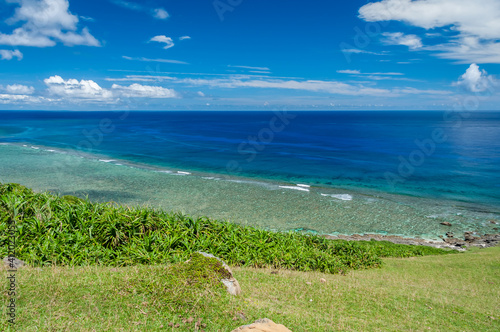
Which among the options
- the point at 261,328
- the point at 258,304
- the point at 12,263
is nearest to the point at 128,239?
the point at 12,263

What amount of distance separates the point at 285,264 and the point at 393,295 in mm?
4564

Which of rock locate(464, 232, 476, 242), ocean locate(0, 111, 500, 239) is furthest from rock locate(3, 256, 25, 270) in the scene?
rock locate(464, 232, 476, 242)

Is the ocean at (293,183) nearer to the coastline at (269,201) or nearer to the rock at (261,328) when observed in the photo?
the coastline at (269,201)

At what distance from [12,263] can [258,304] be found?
25.0ft

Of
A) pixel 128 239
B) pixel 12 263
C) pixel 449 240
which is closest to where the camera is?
pixel 12 263

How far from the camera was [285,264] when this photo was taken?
1424 cm

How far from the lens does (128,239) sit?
12.7 meters

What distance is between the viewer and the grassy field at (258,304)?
7.13m

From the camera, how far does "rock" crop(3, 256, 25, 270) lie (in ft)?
31.8

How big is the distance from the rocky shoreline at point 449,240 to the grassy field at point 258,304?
1440 cm

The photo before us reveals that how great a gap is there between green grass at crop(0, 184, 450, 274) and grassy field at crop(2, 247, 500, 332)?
125 cm

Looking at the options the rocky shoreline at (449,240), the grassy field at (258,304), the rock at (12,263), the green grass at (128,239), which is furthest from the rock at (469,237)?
the rock at (12,263)

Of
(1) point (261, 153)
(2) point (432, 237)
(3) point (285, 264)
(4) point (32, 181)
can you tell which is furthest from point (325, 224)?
(1) point (261, 153)

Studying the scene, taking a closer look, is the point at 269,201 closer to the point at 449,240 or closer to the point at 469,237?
the point at 449,240
